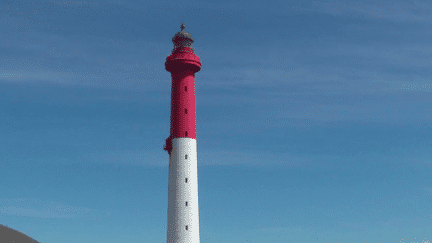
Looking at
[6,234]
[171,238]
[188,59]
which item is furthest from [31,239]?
[188,59]

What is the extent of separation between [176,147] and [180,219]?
351 inches

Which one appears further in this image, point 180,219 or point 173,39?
point 173,39

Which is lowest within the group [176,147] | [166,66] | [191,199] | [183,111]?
[191,199]

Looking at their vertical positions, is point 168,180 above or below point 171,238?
above

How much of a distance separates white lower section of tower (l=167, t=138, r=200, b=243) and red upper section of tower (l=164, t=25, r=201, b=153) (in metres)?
1.36

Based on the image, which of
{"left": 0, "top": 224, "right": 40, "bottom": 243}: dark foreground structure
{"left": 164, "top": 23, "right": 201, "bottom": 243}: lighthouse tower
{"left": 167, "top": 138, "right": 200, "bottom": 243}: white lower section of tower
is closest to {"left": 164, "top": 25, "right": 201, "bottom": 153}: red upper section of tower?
{"left": 164, "top": 23, "right": 201, "bottom": 243}: lighthouse tower

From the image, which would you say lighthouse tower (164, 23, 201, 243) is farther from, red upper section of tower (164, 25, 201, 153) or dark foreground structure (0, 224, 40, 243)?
dark foreground structure (0, 224, 40, 243)

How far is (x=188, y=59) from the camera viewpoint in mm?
69375

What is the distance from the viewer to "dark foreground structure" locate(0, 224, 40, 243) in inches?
2482

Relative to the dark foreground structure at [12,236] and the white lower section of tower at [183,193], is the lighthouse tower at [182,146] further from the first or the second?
the dark foreground structure at [12,236]

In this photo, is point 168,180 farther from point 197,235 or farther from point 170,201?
point 197,235

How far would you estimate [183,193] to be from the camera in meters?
64.9

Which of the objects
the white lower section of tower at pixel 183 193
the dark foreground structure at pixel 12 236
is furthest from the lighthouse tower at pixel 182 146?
the dark foreground structure at pixel 12 236

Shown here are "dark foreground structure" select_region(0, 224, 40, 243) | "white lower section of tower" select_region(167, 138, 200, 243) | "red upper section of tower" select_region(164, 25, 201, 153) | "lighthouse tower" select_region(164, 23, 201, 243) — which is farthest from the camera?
"red upper section of tower" select_region(164, 25, 201, 153)
